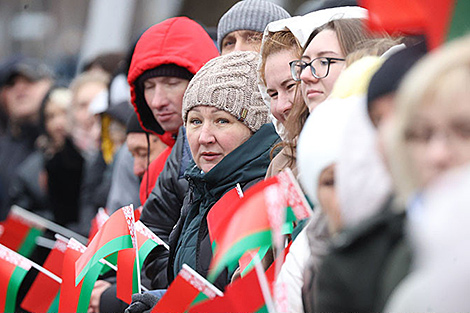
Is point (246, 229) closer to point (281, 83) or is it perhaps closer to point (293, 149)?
point (293, 149)

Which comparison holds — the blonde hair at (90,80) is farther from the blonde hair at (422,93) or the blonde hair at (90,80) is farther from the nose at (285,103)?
the blonde hair at (422,93)

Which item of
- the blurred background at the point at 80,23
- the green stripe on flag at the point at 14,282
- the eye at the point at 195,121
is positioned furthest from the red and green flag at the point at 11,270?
the blurred background at the point at 80,23

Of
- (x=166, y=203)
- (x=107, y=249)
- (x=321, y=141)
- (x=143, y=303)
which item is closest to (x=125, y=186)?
(x=166, y=203)

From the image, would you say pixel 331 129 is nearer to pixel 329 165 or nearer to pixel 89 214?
pixel 329 165

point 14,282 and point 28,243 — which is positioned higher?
point 14,282

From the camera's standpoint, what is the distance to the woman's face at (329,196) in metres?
1.89

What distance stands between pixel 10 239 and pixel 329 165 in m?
3.45

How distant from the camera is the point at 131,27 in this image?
16281mm

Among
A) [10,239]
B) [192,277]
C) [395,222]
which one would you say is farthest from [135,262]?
[395,222]

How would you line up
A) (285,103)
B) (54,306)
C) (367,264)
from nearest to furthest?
(367,264) → (285,103) → (54,306)

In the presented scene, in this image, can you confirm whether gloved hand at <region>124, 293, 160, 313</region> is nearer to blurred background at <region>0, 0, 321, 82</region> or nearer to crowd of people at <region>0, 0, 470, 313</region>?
crowd of people at <region>0, 0, 470, 313</region>

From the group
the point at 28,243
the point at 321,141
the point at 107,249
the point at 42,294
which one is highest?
the point at 321,141

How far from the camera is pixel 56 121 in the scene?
7781mm

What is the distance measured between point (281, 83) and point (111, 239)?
3.38 feet
